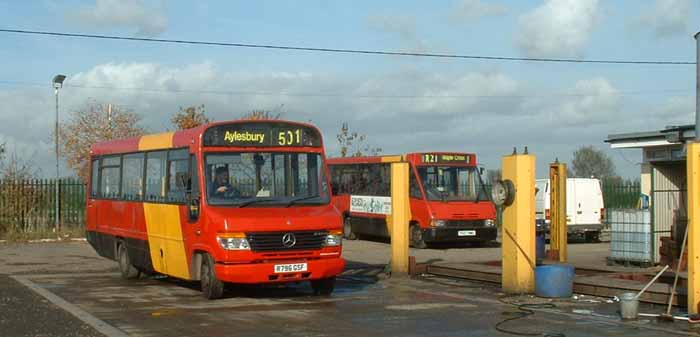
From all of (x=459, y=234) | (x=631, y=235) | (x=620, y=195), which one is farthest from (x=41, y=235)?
(x=620, y=195)

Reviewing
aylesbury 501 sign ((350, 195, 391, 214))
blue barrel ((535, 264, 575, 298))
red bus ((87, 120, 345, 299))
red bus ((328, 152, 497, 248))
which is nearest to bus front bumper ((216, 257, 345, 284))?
Answer: red bus ((87, 120, 345, 299))

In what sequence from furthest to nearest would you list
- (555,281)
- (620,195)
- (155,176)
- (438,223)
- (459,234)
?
(620,195) < (459,234) < (438,223) < (155,176) < (555,281)

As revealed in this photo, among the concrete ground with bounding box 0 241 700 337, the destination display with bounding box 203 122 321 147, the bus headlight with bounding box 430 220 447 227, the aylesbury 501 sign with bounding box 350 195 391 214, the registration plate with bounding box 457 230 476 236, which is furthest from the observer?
the aylesbury 501 sign with bounding box 350 195 391 214

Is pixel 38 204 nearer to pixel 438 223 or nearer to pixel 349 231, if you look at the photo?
pixel 349 231

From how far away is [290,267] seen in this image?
14211 mm

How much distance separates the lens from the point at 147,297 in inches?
597

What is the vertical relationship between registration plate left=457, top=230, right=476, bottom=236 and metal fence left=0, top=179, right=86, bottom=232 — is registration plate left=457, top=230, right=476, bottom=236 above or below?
below

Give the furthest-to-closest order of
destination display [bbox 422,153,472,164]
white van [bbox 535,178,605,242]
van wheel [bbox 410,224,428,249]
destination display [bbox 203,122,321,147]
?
white van [bbox 535,178,605,242], destination display [bbox 422,153,472,164], van wheel [bbox 410,224,428,249], destination display [bbox 203,122,321,147]

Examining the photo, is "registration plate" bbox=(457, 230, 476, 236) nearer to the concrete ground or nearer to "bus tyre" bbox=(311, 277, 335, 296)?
the concrete ground

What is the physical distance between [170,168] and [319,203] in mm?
2769

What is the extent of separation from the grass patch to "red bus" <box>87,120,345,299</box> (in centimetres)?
1549

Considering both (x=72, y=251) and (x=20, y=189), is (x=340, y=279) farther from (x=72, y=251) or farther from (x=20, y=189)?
(x=20, y=189)

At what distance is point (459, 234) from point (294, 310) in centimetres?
1416

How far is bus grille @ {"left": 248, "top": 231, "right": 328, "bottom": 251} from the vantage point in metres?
14.0
